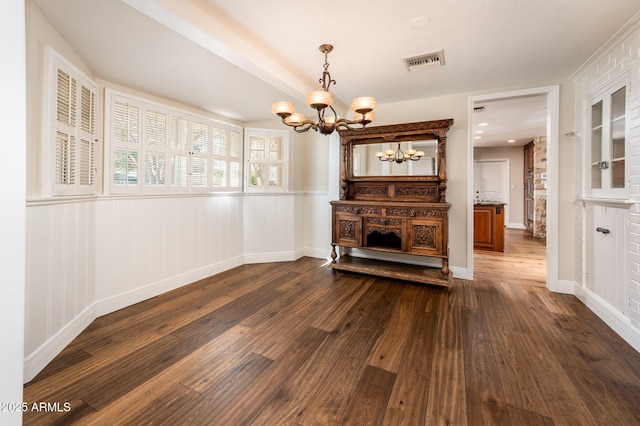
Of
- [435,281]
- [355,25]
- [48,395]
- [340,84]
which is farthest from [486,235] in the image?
[48,395]

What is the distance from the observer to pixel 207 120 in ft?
12.6

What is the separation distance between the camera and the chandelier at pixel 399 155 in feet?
12.4

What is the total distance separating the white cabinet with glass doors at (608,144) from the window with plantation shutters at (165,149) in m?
4.47

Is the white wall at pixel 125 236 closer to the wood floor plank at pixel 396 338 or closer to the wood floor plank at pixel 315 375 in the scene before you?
the wood floor plank at pixel 315 375

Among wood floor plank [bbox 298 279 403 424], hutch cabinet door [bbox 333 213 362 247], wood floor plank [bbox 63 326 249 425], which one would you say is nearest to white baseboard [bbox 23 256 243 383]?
wood floor plank [bbox 63 326 249 425]

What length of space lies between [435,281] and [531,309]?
3.10ft

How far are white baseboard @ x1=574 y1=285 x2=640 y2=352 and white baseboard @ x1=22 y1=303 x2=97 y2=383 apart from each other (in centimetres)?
425

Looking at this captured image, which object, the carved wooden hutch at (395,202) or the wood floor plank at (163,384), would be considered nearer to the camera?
the wood floor plank at (163,384)

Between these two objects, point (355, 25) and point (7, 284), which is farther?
point (355, 25)

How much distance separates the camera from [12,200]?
0.82 meters

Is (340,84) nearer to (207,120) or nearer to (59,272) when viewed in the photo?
(207,120)

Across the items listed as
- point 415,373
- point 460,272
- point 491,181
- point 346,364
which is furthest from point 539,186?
point 346,364

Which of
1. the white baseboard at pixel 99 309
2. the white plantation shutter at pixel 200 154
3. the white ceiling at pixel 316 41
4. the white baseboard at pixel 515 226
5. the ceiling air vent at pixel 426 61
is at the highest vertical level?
the ceiling air vent at pixel 426 61

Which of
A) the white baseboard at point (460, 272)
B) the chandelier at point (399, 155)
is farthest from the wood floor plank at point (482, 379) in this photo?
the chandelier at point (399, 155)
